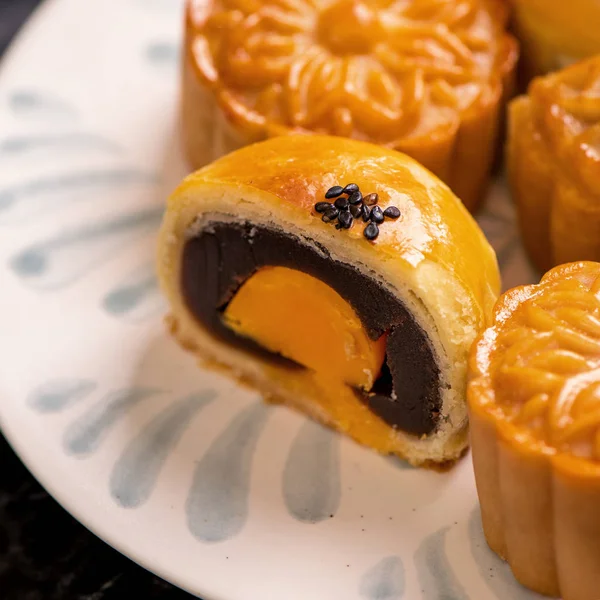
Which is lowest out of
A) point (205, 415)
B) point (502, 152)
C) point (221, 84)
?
point (205, 415)

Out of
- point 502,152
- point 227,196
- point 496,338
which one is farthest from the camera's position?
point 502,152

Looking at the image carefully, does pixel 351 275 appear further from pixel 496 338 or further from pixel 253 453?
pixel 253 453

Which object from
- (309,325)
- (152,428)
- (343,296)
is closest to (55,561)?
(152,428)

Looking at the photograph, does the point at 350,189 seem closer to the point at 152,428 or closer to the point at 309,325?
the point at 309,325

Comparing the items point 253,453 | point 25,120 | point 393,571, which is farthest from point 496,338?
point 25,120

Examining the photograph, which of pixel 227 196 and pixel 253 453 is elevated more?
pixel 227 196

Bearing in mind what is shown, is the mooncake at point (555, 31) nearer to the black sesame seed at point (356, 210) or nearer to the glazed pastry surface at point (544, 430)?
the glazed pastry surface at point (544, 430)
